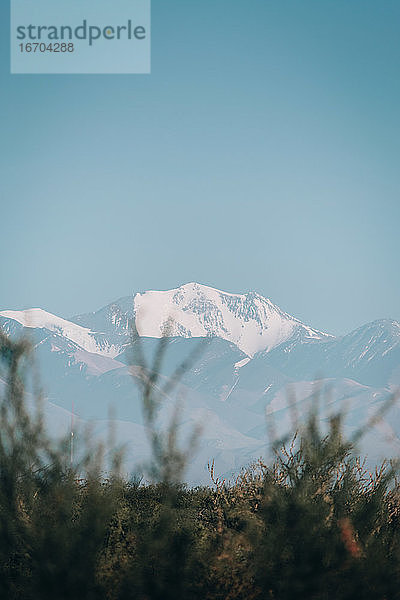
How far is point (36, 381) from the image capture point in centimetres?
577

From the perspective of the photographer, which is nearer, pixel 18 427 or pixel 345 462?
pixel 18 427

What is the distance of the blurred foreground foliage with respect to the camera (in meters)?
4.91

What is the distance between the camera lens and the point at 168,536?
4.93 meters

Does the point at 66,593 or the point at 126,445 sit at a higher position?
the point at 126,445

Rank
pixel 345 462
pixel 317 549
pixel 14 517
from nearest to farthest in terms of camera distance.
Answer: pixel 317 549
pixel 14 517
pixel 345 462

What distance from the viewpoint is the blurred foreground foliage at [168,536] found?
16.1 feet

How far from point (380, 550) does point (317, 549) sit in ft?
1.56

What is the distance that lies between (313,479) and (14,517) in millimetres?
2226

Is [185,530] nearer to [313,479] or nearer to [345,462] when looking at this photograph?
[313,479]

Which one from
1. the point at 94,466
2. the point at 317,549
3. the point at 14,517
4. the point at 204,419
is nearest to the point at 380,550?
the point at 317,549

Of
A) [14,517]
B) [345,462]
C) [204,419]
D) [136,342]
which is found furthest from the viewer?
[345,462]

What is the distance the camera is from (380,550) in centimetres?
530

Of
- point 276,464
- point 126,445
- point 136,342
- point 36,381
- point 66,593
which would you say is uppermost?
point 136,342

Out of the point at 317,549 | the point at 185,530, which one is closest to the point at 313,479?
the point at 317,549
